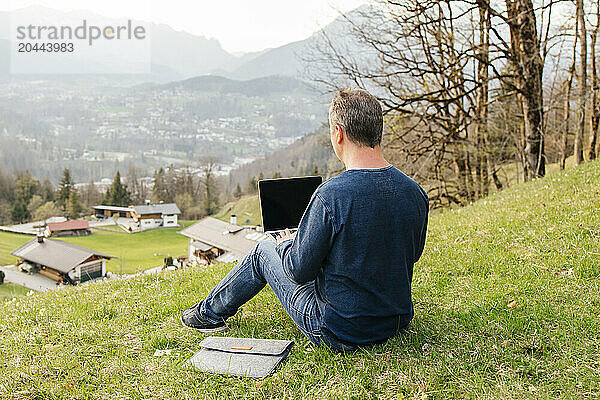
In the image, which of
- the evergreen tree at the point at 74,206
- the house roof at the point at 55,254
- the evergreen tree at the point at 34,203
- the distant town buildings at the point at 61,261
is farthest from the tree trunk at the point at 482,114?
the evergreen tree at the point at 34,203

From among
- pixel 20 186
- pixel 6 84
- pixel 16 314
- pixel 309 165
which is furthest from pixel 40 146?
pixel 16 314

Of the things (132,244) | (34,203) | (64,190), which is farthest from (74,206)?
(132,244)

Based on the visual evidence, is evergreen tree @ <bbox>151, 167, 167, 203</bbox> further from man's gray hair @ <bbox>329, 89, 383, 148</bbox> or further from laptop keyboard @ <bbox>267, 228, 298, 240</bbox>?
man's gray hair @ <bbox>329, 89, 383, 148</bbox>

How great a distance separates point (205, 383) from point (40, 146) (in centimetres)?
9638

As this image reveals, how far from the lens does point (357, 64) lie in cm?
1552

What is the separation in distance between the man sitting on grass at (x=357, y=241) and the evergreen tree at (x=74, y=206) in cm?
6033

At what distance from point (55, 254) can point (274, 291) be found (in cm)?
3989

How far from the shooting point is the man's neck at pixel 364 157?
3020 millimetres

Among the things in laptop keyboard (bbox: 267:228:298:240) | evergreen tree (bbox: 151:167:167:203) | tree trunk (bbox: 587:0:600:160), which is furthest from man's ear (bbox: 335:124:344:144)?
evergreen tree (bbox: 151:167:167:203)

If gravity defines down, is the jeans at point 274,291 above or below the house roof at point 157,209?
above

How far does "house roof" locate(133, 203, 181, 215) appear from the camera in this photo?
5850cm

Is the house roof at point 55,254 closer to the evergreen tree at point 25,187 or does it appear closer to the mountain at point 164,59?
the evergreen tree at point 25,187

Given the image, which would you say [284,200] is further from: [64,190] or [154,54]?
[154,54]

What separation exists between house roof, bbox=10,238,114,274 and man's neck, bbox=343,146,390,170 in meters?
36.4
